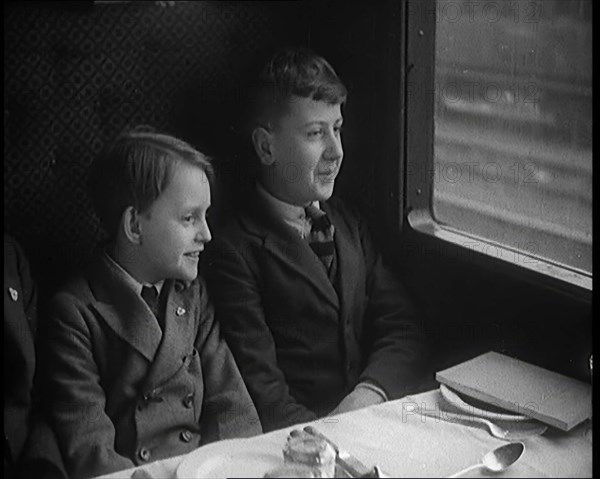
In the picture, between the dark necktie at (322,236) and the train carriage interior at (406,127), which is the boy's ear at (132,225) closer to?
the train carriage interior at (406,127)

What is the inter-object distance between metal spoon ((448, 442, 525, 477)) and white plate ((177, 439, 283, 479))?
0.23m

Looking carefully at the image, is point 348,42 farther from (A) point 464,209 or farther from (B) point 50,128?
(B) point 50,128

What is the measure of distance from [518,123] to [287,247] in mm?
352

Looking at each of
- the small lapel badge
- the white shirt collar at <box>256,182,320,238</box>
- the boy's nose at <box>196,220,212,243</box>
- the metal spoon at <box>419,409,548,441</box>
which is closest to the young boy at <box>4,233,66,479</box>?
the small lapel badge

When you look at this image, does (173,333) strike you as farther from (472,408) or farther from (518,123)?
(518,123)

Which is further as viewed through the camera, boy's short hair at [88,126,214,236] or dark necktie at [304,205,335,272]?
dark necktie at [304,205,335,272]

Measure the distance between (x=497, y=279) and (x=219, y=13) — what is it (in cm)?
52

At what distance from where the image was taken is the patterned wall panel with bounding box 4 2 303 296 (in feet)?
3.69

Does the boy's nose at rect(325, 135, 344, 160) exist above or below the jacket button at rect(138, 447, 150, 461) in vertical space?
above

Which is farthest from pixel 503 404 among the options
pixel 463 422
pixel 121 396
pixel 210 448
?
pixel 121 396

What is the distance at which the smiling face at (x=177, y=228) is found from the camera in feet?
3.82

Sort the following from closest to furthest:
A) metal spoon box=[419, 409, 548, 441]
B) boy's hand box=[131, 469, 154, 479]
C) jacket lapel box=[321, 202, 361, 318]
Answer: boy's hand box=[131, 469, 154, 479], metal spoon box=[419, 409, 548, 441], jacket lapel box=[321, 202, 361, 318]

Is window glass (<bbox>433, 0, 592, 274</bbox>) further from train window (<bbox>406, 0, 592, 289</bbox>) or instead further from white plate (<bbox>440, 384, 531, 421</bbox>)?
white plate (<bbox>440, 384, 531, 421</bbox>)

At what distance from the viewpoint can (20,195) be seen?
3.74 ft
